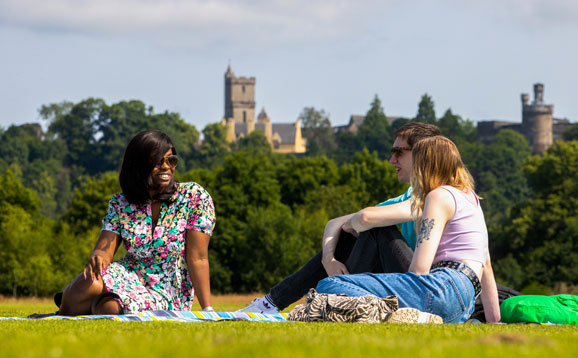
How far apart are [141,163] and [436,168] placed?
2.44 metres

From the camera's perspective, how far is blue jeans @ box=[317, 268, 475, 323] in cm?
713

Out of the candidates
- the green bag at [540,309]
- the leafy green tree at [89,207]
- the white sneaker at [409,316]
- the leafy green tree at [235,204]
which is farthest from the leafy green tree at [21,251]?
the white sneaker at [409,316]

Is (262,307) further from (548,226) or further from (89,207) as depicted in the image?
(89,207)

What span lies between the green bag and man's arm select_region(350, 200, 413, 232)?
3.61ft

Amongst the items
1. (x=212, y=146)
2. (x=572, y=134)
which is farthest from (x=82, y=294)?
(x=212, y=146)

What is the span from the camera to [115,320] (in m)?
7.23

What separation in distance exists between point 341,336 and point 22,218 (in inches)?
2737

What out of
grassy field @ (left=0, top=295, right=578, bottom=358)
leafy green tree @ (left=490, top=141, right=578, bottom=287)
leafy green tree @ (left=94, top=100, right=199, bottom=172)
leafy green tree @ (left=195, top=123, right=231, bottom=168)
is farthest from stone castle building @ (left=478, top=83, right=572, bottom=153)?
grassy field @ (left=0, top=295, right=578, bottom=358)

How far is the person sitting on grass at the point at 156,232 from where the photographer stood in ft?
27.3

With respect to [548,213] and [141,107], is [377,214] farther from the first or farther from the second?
[141,107]

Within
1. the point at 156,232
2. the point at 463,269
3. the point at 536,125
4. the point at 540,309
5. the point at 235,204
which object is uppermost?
the point at 536,125

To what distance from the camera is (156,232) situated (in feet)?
27.5

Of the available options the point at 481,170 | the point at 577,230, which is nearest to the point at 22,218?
the point at 577,230

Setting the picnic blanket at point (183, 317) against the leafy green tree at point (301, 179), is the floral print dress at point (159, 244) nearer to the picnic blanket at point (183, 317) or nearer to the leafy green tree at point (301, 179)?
the picnic blanket at point (183, 317)
